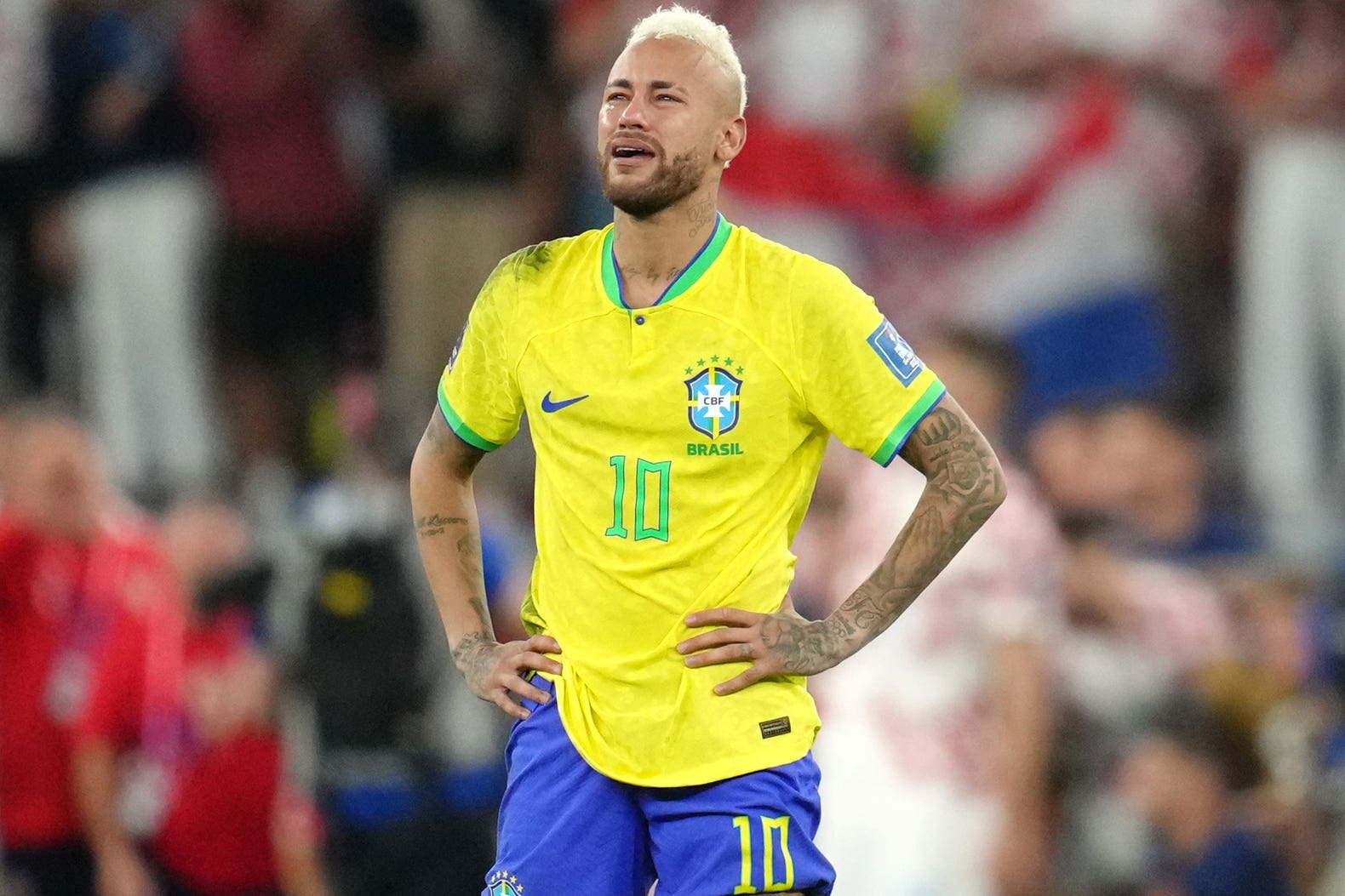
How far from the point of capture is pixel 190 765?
835 cm

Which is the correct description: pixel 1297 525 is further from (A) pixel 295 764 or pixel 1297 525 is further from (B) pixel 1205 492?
(A) pixel 295 764

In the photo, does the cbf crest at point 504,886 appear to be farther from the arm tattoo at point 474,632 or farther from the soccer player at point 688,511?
the arm tattoo at point 474,632

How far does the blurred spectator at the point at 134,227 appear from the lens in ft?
36.8

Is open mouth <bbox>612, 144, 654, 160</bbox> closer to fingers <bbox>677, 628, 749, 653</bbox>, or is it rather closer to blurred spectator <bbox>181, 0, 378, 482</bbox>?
fingers <bbox>677, 628, 749, 653</bbox>

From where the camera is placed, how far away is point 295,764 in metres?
7.73

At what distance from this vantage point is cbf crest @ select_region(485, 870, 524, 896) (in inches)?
162

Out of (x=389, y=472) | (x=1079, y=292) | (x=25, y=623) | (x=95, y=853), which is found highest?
(x=1079, y=292)

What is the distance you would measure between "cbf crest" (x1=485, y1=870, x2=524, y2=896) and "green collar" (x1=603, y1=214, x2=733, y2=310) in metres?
1.10

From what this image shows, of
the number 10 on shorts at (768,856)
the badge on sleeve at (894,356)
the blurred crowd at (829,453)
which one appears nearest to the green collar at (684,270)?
the badge on sleeve at (894,356)

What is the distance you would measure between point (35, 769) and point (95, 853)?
37 cm

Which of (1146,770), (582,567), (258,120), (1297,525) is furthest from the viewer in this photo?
(258,120)

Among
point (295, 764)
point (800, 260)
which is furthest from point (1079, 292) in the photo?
point (800, 260)

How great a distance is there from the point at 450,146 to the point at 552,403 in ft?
23.6

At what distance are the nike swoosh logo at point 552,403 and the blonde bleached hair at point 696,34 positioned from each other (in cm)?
67
